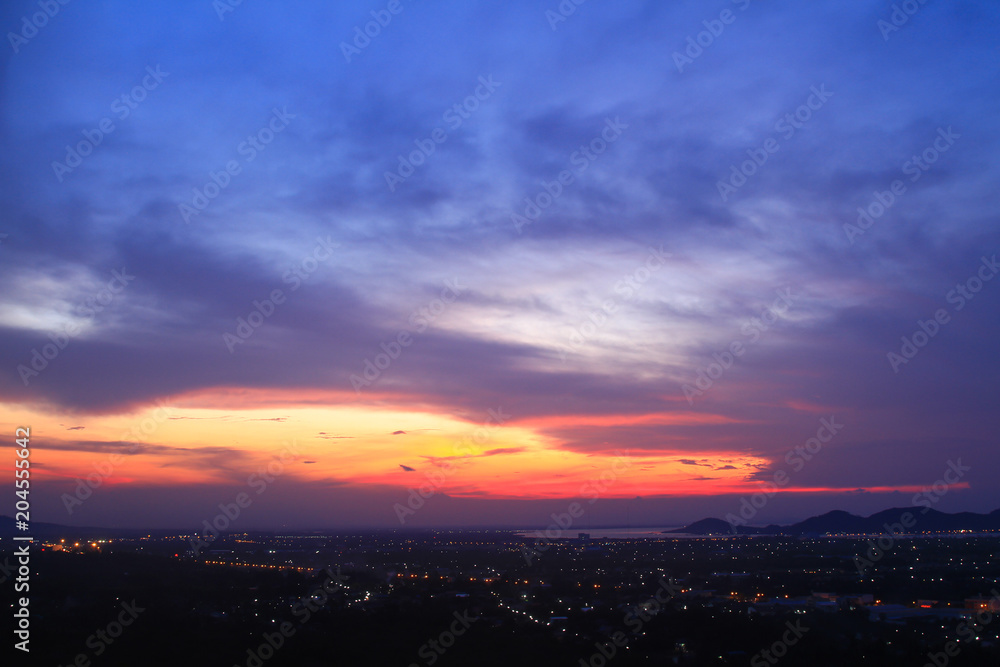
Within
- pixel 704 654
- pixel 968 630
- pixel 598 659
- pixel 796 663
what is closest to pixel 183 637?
pixel 598 659

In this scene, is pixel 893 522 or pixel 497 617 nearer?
pixel 497 617

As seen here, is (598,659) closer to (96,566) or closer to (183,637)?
(183,637)

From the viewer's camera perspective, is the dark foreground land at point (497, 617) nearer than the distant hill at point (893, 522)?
Yes

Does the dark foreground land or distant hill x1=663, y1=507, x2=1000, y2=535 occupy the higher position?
the dark foreground land

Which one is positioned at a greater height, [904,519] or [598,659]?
[598,659]

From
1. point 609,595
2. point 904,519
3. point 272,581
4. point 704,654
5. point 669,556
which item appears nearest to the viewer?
point 704,654

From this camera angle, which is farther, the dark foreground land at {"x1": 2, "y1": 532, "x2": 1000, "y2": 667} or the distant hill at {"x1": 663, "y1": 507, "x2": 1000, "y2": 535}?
the distant hill at {"x1": 663, "y1": 507, "x2": 1000, "y2": 535}

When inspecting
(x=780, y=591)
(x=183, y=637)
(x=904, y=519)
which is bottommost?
(x=904, y=519)

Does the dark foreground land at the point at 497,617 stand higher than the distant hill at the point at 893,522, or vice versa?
the dark foreground land at the point at 497,617
